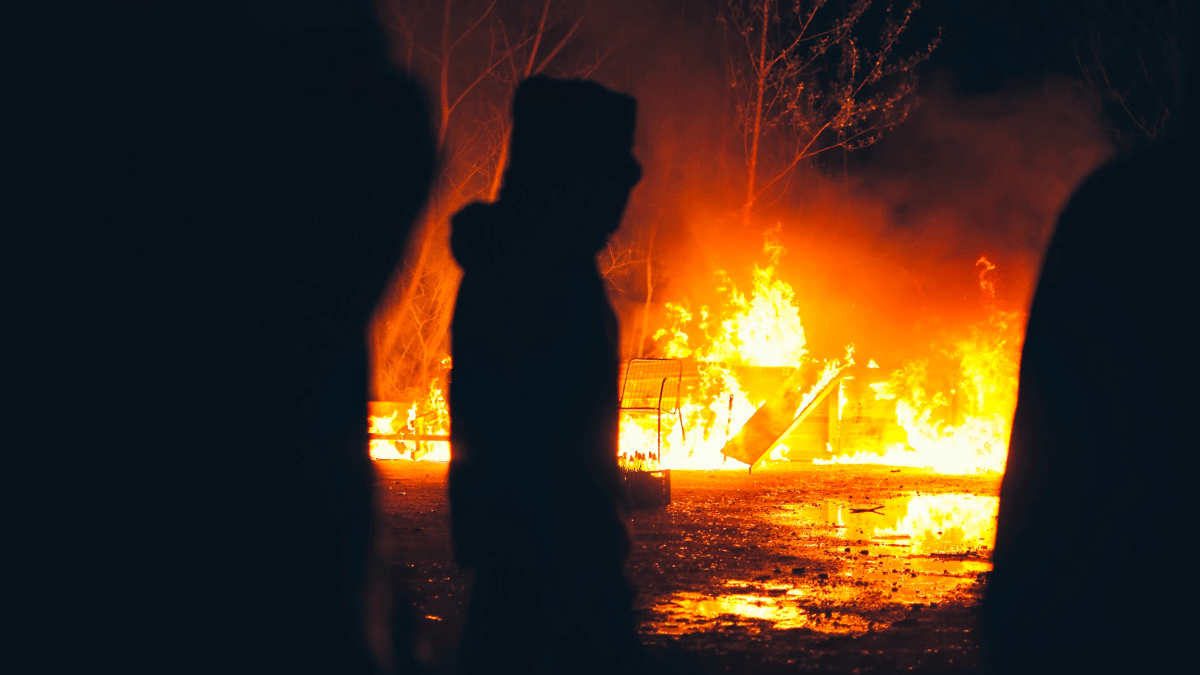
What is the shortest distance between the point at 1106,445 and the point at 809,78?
55.9 feet

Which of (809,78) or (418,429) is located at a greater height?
(809,78)

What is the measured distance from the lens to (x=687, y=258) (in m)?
21.0

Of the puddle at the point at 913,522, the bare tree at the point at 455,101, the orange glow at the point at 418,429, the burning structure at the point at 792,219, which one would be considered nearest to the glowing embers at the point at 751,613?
the puddle at the point at 913,522

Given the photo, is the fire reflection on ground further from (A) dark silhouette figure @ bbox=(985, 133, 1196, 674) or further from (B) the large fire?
(B) the large fire

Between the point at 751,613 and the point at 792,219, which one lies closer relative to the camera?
the point at 751,613

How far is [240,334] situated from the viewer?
1.85 meters

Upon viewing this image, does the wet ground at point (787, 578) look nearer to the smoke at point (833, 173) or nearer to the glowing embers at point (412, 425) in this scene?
the glowing embers at point (412, 425)

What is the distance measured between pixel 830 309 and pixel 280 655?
50.3 feet

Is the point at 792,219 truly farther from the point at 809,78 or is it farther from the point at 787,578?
the point at 787,578

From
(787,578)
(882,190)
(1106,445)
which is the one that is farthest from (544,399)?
(882,190)

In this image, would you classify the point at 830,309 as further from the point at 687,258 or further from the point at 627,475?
the point at 627,475

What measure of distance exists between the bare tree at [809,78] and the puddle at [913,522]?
9951mm

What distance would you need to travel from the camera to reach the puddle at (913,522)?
596 centimetres

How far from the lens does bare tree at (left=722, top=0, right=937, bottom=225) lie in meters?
16.7
